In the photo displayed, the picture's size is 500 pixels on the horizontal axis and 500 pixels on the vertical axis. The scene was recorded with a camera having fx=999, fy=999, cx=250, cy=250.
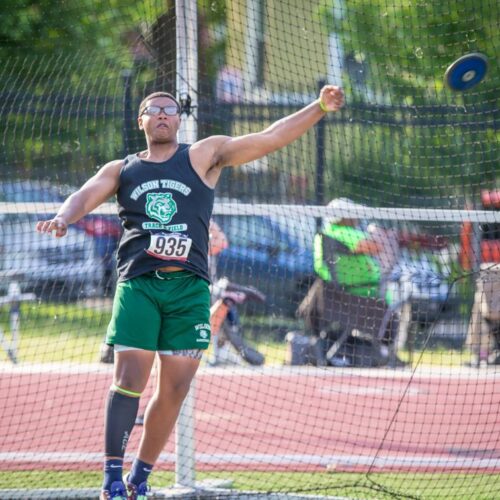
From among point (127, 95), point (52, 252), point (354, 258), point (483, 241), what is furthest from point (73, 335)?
point (483, 241)

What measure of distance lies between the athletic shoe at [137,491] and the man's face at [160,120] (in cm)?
179

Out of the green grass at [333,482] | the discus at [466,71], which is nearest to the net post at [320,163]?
the discus at [466,71]

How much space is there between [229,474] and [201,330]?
6.89ft

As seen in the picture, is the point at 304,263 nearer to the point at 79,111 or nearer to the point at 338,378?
the point at 338,378

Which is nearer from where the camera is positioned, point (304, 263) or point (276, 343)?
point (304, 263)

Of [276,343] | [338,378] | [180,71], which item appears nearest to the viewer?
[180,71]

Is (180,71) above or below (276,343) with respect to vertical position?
above

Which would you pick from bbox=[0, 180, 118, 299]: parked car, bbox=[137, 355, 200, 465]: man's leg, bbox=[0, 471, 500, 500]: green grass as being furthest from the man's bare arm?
bbox=[0, 180, 118, 299]: parked car

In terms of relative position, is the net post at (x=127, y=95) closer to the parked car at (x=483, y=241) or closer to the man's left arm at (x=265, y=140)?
the man's left arm at (x=265, y=140)

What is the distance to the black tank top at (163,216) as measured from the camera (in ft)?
16.4

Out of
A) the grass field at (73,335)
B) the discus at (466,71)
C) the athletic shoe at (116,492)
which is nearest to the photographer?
the athletic shoe at (116,492)

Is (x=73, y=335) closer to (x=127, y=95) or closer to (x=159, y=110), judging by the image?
(x=127, y=95)

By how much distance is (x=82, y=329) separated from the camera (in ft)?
40.7

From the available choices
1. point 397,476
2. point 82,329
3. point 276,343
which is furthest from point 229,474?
point 82,329
